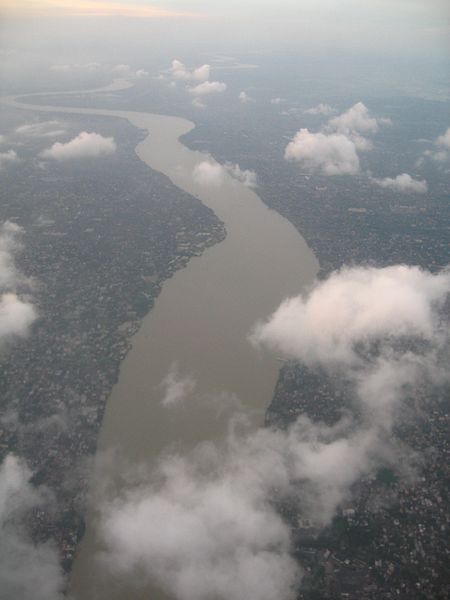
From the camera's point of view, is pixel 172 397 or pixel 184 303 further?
pixel 184 303

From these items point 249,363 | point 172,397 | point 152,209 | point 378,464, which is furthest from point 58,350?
point 152,209

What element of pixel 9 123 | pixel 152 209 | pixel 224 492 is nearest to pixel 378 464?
pixel 224 492

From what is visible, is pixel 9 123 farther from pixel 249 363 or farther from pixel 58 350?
pixel 249 363

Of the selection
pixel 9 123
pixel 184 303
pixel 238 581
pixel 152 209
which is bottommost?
pixel 238 581

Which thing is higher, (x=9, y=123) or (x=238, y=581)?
(x=9, y=123)

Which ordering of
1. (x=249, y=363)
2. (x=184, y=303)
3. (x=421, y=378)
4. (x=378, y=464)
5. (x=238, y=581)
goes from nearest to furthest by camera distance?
(x=238, y=581)
(x=378, y=464)
(x=421, y=378)
(x=249, y=363)
(x=184, y=303)

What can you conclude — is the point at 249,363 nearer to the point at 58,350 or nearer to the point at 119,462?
the point at 119,462

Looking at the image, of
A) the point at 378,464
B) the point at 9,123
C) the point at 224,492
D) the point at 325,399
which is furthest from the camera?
the point at 9,123
